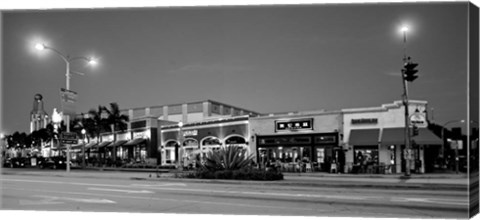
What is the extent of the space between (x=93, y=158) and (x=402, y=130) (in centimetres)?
2060

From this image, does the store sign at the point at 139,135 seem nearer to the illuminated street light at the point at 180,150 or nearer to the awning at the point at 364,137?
the illuminated street light at the point at 180,150

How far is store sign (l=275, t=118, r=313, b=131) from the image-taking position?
A: 112 ft

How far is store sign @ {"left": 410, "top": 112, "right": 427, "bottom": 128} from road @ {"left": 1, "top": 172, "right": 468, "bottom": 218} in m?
10.7

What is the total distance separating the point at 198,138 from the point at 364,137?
10.1 meters

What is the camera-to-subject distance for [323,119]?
112 feet

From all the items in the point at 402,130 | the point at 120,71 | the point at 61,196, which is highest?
the point at 120,71

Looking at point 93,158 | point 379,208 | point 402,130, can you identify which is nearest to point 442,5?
point 379,208

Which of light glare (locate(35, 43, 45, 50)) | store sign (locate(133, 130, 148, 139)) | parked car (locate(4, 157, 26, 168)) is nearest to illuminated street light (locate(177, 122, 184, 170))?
store sign (locate(133, 130, 148, 139))

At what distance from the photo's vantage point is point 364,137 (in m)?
32.2

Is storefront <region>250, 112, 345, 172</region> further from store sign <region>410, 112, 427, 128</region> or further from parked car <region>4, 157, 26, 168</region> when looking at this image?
parked car <region>4, 157, 26, 168</region>

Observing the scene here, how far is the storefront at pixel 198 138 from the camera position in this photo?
93.0 feet

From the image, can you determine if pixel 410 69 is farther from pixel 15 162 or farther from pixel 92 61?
pixel 15 162

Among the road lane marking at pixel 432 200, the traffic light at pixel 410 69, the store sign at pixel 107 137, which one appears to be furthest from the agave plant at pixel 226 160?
the store sign at pixel 107 137

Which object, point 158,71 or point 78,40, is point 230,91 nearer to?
point 158,71
